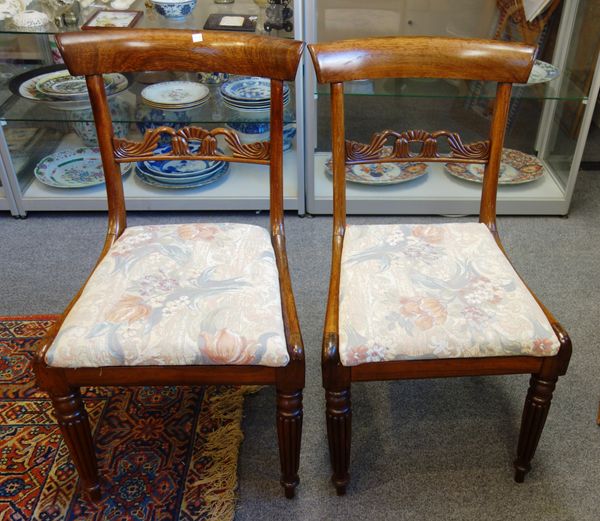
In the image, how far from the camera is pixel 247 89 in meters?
2.17

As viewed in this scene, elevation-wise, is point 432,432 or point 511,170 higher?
point 511,170

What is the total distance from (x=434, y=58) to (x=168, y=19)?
0.99 metres

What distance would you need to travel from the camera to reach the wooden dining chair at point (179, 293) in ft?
3.79

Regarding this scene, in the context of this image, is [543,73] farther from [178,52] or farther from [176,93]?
[178,52]

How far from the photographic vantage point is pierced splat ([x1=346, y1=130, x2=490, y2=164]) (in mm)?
1390

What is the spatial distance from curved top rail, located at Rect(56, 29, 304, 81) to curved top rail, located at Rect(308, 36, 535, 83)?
0.08 m

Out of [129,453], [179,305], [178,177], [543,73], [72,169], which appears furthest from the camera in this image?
[72,169]

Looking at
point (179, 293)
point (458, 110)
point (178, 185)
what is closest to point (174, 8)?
point (178, 185)

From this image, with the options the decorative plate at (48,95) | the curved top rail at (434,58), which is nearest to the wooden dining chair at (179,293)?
the curved top rail at (434,58)

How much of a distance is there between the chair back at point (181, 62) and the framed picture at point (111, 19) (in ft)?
2.34

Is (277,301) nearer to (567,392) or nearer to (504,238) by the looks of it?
(567,392)

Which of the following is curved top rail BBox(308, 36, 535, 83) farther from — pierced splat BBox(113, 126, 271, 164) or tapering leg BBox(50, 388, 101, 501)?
tapering leg BBox(50, 388, 101, 501)

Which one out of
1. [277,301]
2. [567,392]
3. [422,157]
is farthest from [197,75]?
[567,392]

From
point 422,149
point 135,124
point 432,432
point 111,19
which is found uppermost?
point 111,19
